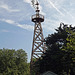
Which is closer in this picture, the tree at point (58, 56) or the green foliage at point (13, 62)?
the tree at point (58, 56)

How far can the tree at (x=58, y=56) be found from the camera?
76.3 ft

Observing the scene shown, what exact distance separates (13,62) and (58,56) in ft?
55.1

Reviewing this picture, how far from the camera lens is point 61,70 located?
24.4 metres

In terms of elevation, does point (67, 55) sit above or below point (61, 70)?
above

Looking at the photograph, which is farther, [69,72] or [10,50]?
[10,50]

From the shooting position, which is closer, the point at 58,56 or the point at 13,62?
the point at 58,56

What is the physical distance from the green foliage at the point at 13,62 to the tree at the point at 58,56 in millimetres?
11644

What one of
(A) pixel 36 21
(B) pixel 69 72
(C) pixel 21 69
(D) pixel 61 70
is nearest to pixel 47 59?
(D) pixel 61 70

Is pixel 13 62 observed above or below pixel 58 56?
below

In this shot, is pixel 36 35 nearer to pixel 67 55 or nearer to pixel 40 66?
pixel 40 66

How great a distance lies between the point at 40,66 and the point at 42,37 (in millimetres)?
7649

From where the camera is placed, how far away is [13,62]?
37.6 metres

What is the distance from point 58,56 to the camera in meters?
24.6

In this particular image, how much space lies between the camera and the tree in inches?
915
